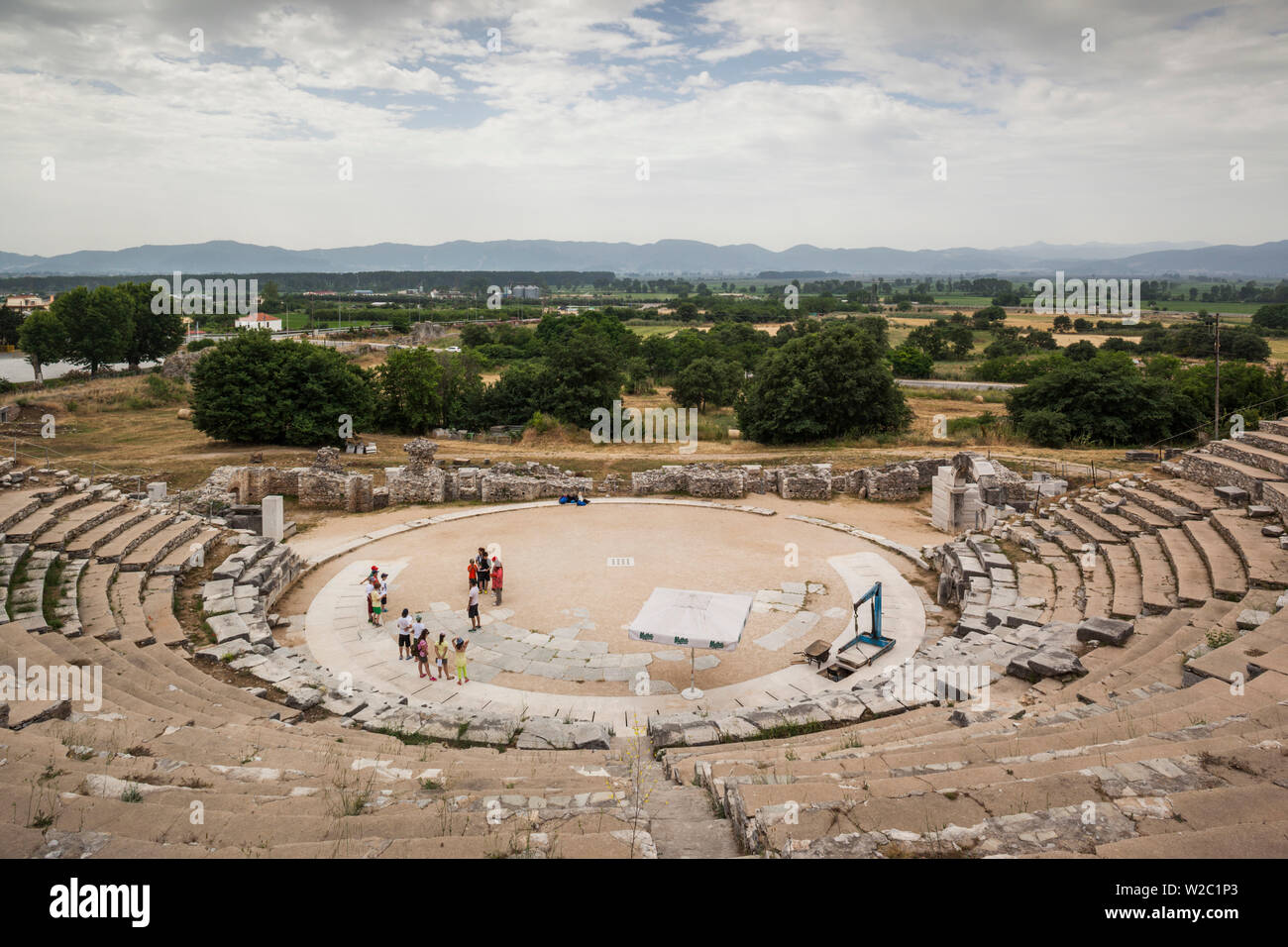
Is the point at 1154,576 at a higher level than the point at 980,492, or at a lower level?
lower

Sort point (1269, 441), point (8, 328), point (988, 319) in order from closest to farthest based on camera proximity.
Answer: point (1269, 441) → point (8, 328) → point (988, 319)

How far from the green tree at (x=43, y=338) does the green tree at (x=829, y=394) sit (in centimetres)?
4893

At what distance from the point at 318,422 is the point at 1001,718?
3217 cm

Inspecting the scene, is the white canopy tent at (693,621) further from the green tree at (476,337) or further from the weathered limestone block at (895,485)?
the green tree at (476,337)

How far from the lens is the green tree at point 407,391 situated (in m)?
40.8

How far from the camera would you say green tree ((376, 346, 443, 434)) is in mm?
40750

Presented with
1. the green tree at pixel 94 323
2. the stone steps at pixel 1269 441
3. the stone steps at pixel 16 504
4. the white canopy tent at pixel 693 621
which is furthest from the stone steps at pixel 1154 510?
the green tree at pixel 94 323

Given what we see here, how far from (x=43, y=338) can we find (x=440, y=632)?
176 feet

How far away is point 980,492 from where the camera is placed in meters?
21.6

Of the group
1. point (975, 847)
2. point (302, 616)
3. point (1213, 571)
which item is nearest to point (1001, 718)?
point (975, 847)

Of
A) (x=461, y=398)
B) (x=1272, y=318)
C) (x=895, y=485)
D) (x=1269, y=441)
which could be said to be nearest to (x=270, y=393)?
(x=461, y=398)

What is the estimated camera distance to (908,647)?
13.5 meters

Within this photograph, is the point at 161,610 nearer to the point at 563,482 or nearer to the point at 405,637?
the point at 405,637

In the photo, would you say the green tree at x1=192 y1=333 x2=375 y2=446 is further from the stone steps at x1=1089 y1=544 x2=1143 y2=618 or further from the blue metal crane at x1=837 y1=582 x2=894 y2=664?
the stone steps at x1=1089 y1=544 x2=1143 y2=618
